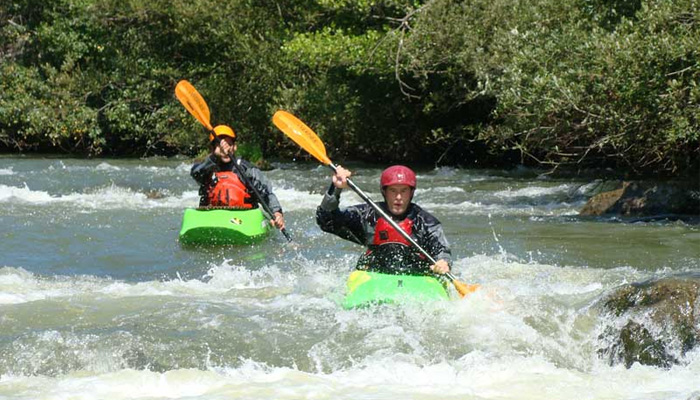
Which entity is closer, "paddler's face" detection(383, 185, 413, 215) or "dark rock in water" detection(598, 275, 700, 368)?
"dark rock in water" detection(598, 275, 700, 368)

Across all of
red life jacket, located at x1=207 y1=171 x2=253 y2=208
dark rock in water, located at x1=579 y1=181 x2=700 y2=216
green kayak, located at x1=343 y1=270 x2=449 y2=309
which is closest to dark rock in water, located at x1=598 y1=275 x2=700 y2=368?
green kayak, located at x1=343 y1=270 x2=449 y2=309

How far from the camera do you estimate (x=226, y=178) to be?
9.30 m

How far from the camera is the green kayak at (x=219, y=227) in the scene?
29.5 ft

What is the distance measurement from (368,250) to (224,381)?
174 centimetres

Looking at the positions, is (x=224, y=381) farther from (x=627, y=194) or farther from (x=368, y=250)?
(x=627, y=194)

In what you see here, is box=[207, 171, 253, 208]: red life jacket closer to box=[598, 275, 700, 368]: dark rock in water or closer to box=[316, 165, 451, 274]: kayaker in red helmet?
box=[316, 165, 451, 274]: kayaker in red helmet

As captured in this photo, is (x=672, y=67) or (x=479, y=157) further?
(x=479, y=157)

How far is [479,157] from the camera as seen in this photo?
1747cm

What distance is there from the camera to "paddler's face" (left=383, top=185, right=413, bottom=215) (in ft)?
20.5

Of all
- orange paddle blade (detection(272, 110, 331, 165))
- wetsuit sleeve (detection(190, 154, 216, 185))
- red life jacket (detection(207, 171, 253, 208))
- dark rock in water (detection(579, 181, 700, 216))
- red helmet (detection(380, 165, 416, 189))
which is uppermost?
orange paddle blade (detection(272, 110, 331, 165))

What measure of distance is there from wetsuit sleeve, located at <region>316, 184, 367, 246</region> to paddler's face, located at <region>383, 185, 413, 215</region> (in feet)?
0.65

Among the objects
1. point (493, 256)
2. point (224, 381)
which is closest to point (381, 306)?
point (224, 381)

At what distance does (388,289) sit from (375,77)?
36.5 ft

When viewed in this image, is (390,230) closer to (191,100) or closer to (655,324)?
(655,324)
